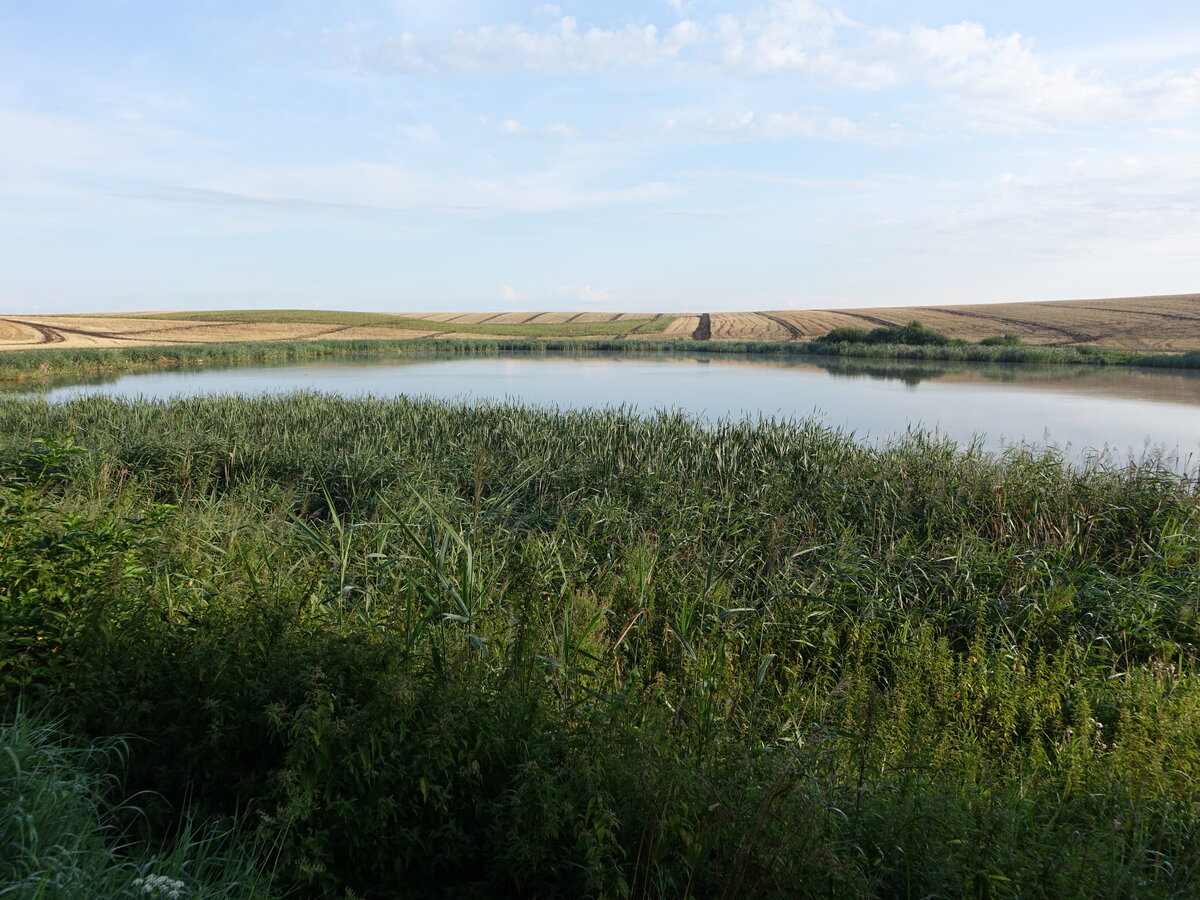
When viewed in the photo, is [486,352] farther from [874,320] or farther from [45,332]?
[874,320]

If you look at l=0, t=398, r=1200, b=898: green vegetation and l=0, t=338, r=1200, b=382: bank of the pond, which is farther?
l=0, t=338, r=1200, b=382: bank of the pond

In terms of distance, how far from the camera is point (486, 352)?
5772 cm

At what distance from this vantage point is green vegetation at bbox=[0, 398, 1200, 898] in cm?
246

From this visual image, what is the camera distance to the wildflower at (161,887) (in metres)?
1.98

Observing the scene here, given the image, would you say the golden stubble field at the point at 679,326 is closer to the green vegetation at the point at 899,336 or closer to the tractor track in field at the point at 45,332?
the tractor track in field at the point at 45,332

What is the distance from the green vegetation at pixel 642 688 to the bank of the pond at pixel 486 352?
33391 mm

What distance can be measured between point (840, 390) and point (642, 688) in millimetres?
25338

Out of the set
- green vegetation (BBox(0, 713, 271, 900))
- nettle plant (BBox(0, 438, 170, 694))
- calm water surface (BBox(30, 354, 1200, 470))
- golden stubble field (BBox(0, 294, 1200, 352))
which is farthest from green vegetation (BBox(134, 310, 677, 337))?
green vegetation (BBox(0, 713, 271, 900))

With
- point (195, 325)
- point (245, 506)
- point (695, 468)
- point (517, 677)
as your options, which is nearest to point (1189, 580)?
point (695, 468)

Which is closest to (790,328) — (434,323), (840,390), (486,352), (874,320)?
(874,320)

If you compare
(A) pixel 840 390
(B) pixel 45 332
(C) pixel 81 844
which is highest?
(B) pixel 45 332

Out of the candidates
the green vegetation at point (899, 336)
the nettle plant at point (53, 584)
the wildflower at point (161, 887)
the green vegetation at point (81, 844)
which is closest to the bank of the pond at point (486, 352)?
the green vegetation at point (899, 336)

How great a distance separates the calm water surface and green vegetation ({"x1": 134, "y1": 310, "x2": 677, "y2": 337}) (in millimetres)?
33557

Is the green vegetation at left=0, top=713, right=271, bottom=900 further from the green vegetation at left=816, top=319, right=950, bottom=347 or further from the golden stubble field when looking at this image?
the green vegetation at left=816, top=319, right=950, bottom=347
